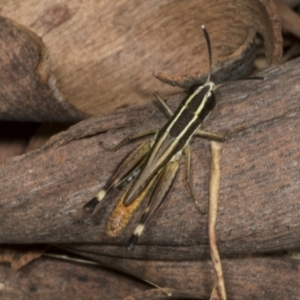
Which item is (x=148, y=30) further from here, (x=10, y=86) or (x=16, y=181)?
(x=16, y=181)

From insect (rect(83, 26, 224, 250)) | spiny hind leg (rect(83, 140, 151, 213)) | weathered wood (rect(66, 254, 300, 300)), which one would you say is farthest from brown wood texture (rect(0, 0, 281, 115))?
weathered wood (rect(66, 254, 300, 300))

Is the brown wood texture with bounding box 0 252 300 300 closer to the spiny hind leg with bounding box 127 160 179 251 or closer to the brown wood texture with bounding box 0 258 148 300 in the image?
the brown wood texture with bounding box 0 258 148 300

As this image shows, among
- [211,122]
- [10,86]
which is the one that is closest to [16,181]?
[10,86]

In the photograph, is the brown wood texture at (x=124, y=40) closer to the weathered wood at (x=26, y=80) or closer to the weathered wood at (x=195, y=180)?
the weathered wood at (x=26, y=80)

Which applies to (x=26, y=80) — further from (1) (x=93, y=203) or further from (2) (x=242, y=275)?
(2) (x=242, y=275)

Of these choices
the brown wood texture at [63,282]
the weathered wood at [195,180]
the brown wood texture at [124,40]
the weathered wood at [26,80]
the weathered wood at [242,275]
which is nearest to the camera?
the weathered wood at [195,180]

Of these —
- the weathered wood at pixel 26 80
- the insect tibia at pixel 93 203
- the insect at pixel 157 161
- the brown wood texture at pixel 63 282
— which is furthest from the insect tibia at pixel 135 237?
the weathered wood at pixel 26 80

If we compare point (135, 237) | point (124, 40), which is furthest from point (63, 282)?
point (124, 40)
